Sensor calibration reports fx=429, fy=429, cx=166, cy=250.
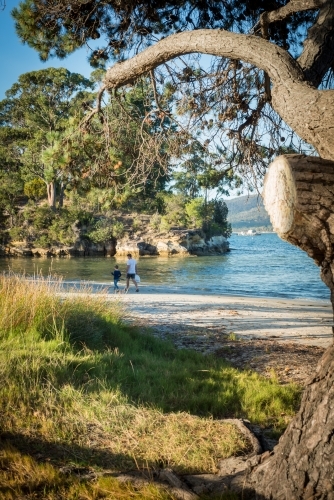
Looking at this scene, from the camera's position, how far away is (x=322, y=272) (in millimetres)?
2494

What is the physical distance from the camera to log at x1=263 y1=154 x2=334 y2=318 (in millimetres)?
2316

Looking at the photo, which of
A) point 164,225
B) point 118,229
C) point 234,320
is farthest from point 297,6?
point 164,225

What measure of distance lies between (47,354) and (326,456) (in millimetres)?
3596

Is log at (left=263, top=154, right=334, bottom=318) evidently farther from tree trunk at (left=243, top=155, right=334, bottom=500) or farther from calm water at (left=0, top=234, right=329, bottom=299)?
calm water at (left=0, top=234, right=329, bottom=299)

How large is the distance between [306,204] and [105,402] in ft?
9.50

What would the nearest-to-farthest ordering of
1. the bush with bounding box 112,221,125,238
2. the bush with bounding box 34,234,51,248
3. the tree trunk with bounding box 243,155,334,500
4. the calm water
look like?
the tree trunk with bounding box 243,155,334,500 < the calm water < the bush with bounding box 34,234,51,248 < the bush with bounding box 112,221,125,238

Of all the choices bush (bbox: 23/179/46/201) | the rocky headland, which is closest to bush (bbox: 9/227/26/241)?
the rocky headland

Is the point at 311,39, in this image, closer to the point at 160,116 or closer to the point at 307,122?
the point at 307,122

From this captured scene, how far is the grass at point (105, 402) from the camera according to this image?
335 centimetres

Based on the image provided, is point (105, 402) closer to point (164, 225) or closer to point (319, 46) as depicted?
point (319, 46)

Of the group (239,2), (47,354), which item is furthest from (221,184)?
(47,354)

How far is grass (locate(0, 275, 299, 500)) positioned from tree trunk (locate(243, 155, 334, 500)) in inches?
35.0

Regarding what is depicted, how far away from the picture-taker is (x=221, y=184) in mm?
6672

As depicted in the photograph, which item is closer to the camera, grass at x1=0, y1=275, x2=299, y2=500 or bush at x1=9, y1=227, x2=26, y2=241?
grass at x1=0, y1=275, x2=299, y2=500
